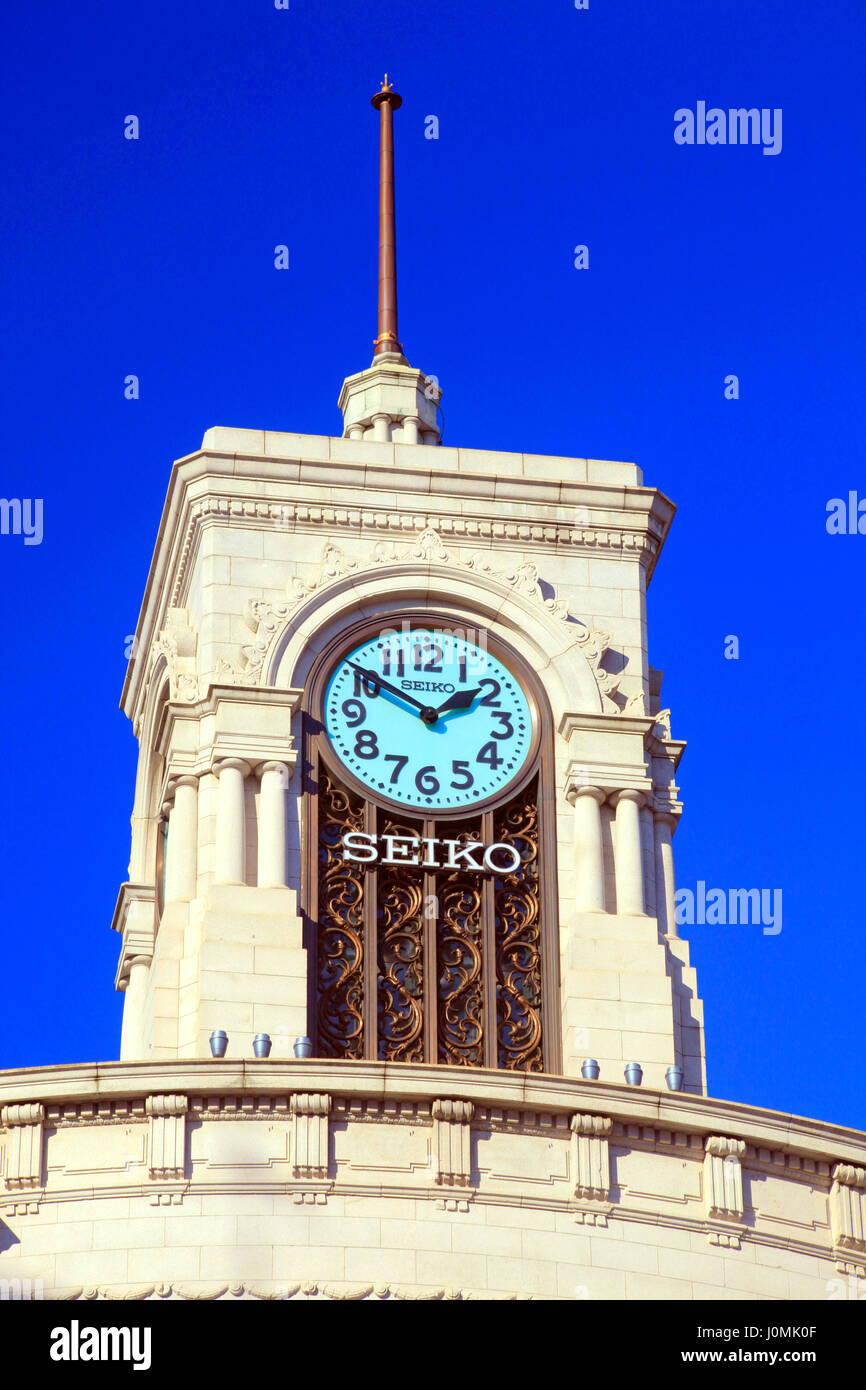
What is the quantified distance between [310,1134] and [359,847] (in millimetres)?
10302

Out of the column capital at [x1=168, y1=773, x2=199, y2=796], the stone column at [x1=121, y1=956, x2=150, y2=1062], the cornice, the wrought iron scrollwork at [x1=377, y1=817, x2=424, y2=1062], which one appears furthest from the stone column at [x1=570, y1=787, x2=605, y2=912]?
the cornice

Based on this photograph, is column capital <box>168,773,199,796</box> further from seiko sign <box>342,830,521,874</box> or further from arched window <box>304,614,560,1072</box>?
seiko sign <box>342,830,521,874</box>

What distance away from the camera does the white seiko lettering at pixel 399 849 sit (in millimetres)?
60844

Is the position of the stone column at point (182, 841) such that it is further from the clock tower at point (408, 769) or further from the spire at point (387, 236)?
the spire at point (387, 236)

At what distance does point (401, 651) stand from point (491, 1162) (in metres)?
13.3

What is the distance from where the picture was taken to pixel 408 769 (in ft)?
202

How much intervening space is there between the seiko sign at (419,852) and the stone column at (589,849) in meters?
1.15

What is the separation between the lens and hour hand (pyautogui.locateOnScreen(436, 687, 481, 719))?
62.1 m

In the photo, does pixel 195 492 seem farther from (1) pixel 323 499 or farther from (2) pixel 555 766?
(2) pixel 555 766

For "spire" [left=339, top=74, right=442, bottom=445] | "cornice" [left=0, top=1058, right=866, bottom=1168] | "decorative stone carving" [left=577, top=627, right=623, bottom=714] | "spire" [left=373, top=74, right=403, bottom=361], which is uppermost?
"spire" [left=373, top=74, right=403, bottom=361]

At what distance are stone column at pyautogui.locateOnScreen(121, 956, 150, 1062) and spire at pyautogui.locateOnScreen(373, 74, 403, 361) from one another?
12530 mm

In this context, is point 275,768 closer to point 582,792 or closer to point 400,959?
point 400,959

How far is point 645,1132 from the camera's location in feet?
173
